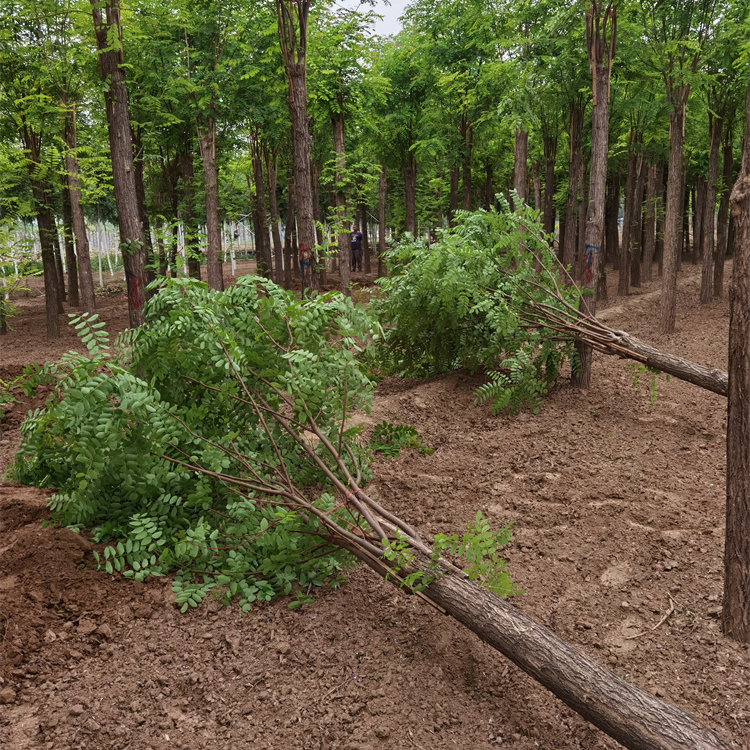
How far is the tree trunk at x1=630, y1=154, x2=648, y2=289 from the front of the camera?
49.6 feet

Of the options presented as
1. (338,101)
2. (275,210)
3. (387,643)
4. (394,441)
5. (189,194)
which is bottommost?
(387,643)

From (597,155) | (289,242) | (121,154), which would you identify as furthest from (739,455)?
(289,242)

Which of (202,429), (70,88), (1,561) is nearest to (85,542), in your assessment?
(1,561)

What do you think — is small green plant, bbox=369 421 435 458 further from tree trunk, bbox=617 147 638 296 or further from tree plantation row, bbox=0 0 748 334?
tree trunk, bbox=617 147 638 296

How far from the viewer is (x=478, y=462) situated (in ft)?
19.5

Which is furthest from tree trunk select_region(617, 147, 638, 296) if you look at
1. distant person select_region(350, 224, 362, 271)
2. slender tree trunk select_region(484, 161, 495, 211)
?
distant person select_region(350, 224, 362, 271)

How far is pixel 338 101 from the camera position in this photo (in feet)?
46.6

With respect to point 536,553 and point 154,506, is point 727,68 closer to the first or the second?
point 536,553

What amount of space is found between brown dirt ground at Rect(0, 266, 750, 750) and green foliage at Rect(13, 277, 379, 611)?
220mm

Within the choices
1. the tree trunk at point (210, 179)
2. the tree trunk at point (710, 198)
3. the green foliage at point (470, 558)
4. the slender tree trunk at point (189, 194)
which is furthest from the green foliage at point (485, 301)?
the tree trunk at point (710, 198)

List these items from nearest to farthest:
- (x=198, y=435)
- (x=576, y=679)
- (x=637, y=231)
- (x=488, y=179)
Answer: (x=576, y=679) → (x=198, y=435) → (x=637, y=231) → (x=488, y=179)

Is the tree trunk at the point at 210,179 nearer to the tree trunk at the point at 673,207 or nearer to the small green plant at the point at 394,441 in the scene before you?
the small green plant at the point at 394,441

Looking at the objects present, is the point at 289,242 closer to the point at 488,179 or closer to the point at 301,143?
the point at 488,179

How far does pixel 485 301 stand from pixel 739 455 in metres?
3.86
